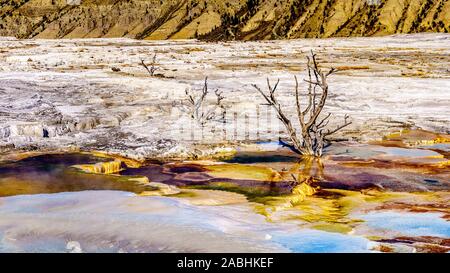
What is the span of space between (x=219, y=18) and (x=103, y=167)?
13131 cm

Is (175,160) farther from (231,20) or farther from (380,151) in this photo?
(231,20)

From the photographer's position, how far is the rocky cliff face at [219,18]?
106438 millimetres

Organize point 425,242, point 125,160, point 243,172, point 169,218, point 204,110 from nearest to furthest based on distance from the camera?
point 425,242 → point 169,218 → point 243,172 → point 125,160 → point 204,110

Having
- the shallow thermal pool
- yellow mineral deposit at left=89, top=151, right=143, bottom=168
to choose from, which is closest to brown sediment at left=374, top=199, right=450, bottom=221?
the shallow thermal pool

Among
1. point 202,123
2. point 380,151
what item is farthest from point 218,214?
point 202,123

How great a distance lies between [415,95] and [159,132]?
971 cm

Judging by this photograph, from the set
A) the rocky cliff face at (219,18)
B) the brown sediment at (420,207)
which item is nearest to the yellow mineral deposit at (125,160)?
the brown sediment at (420,207)

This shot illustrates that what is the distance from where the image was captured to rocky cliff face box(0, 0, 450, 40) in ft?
349

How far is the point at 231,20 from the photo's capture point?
438ft

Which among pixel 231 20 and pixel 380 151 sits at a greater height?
pixel 231 20

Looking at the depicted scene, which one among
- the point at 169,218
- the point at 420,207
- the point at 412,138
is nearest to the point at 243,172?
the point at 169,218

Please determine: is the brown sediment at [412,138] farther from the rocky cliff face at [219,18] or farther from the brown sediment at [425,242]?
the rocky cliff face at [219,18]

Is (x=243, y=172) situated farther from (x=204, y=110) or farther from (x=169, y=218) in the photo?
(x=204, y=110)

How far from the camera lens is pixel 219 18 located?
137750 mm
